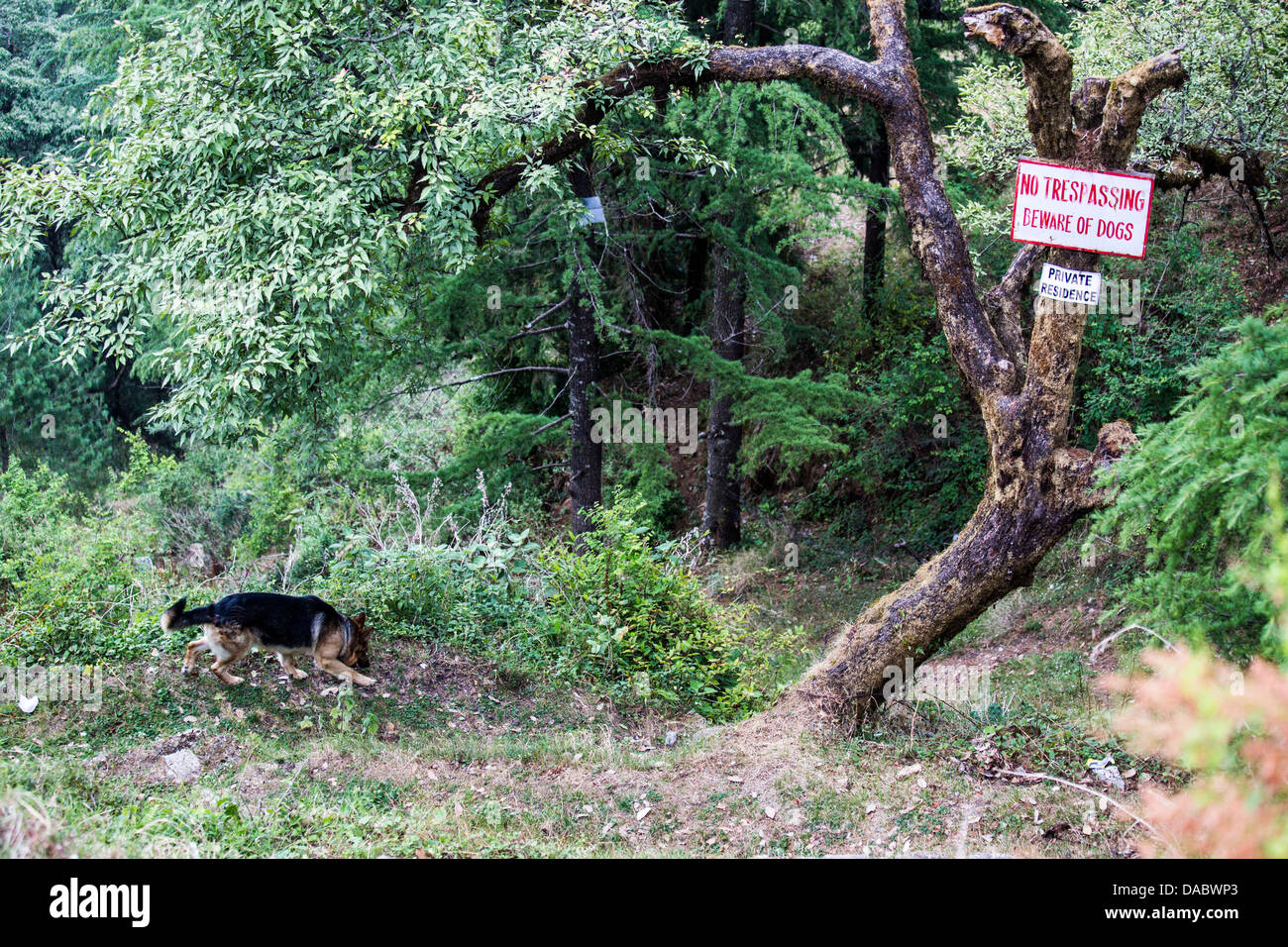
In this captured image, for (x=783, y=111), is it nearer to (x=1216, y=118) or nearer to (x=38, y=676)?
(x=1216, y=118)

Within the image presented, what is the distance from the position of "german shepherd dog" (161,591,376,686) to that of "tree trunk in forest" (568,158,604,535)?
484 cm

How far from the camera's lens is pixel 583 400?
1231cm

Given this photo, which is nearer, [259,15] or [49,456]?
[259,15]

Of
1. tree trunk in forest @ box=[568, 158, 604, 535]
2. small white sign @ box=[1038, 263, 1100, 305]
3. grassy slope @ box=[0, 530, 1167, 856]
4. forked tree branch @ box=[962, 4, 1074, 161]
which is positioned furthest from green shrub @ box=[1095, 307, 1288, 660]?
tree trunk in forest @ box=[568, 158, 604, 535]

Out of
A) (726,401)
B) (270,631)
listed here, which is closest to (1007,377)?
(270,631)

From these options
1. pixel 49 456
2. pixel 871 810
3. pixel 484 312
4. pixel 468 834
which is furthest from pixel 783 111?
pixel 49 456

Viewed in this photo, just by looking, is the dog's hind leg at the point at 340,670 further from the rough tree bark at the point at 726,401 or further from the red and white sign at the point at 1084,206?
the rough tree bark at the point at 726,401

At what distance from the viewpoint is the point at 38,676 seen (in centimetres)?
697

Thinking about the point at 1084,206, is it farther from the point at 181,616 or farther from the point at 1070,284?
the point at 181,616

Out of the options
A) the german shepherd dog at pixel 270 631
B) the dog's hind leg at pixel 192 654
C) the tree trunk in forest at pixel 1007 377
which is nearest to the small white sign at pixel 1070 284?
the tree trunk in forest at pixel 1007 377

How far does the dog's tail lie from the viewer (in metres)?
6.71

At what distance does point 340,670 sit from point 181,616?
49.2 inches

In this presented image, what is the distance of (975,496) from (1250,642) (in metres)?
9.33

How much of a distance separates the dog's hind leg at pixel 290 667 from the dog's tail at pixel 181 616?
0.77 meters
